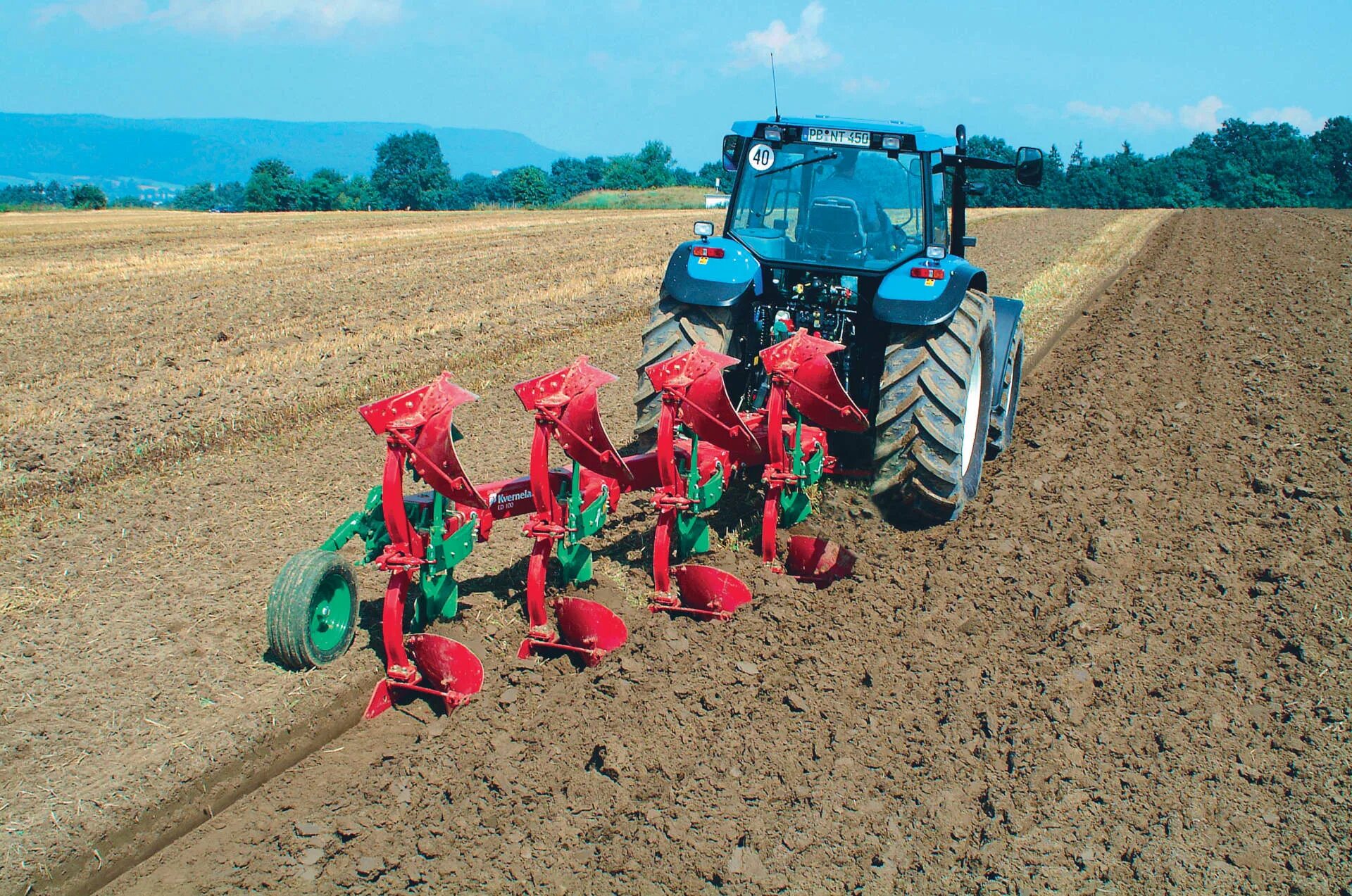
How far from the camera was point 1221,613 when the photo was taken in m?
4.45

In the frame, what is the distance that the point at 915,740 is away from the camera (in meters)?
3.54

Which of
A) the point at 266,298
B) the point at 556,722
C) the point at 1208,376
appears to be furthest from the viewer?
the point at 266,298

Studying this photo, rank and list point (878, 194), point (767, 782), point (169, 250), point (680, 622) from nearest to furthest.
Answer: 1. point (767, 782)
2. point (680, 622)
3. point (878, 194)
4. point (169, 250)

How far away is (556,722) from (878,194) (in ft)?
11.2

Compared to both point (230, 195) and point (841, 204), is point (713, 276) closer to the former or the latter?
point (841, 204)

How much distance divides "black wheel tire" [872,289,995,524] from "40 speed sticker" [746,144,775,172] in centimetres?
120

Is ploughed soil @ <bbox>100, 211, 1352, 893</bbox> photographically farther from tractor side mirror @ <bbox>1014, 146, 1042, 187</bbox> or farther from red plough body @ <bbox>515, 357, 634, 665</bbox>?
tractor side mirror @ <bbox>1014, 146, 1042, 187</bbox>

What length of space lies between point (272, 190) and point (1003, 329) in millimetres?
49001

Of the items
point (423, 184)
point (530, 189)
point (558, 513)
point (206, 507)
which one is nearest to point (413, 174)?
point (423, 184)

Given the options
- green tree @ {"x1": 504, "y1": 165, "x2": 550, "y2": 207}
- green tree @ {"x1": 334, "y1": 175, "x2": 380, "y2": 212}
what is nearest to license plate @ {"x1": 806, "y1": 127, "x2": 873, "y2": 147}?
green tree @ {"x1": 334, "y1": 175, "x2": 380, "y2": 212}

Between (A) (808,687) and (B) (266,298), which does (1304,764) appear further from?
(B) (266,298)

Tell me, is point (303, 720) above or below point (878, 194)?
below

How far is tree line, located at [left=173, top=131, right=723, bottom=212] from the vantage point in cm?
4997

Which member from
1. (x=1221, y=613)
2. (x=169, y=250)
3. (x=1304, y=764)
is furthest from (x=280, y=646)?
(x=169, y=250)
